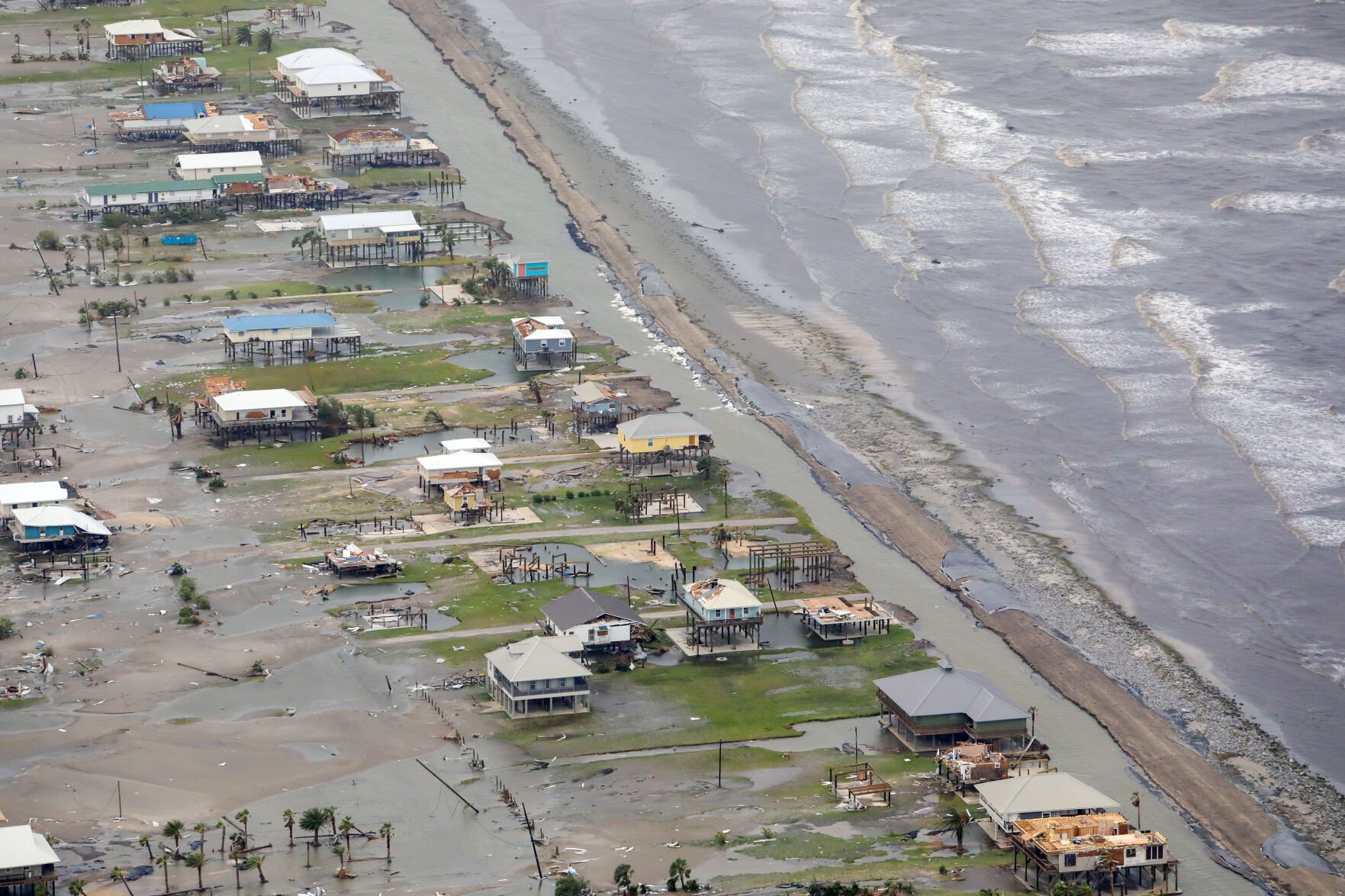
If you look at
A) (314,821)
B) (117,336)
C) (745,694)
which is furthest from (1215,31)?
(314,821)

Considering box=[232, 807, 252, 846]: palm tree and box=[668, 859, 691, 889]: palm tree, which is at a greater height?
box=[232, 807, 252, 846]: palm tree

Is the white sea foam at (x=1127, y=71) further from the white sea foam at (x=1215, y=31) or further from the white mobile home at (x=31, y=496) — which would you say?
the white mobile home at (x=31, y=496)

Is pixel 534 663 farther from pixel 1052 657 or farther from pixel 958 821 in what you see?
pixel 1052 657

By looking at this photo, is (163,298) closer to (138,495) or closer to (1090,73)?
(138,495)

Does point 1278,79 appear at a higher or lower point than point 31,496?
higher

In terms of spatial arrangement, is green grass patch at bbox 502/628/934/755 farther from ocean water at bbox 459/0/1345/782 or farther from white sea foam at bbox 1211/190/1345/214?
white sea foam at bbox 1211/190/1345/214

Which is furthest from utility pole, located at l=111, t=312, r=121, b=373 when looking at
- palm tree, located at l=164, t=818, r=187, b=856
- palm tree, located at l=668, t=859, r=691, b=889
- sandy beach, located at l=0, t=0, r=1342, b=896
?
palm tree, located at l=668, t=859, r=691, b=889

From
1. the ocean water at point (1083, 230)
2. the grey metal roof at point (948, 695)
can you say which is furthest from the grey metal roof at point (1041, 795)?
the ocean water at point (1083, 230)
